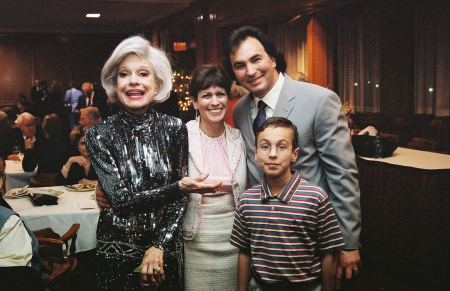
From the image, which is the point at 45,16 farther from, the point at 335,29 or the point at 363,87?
the point at 363,87

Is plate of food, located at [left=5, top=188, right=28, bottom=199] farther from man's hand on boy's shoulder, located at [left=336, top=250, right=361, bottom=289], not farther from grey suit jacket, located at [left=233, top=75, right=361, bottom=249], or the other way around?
man's hand on boy's shoulder, located at [left=336, top=250, right=361, bottom=289]

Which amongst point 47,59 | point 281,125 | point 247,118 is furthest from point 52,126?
point 47,59

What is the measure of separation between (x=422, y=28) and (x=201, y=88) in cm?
636

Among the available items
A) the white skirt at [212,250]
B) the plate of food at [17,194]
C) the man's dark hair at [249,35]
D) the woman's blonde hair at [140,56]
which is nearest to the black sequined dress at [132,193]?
the woman's blonde hair at [140,56]

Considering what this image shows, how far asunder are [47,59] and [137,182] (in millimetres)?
15321

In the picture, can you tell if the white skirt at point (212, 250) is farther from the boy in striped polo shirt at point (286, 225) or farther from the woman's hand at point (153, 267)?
the woman's hand at point (153, 267)

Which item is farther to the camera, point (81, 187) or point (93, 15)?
point (93, 15)

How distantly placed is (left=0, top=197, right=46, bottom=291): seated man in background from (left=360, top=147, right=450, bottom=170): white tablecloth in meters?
3.04

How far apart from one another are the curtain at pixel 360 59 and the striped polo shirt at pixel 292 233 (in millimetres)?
6749

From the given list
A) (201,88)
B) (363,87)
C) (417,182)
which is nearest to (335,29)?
(363,87)

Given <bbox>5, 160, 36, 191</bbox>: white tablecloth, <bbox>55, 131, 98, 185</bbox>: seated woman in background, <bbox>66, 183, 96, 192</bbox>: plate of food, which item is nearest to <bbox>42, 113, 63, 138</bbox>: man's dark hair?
<bbox>5, 160, 36, 191</bbox>: white tablecloth

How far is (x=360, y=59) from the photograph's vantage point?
8.20 meters

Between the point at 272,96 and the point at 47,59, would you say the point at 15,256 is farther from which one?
the point at 47,59

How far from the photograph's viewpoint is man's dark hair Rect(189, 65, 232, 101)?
1854mm
